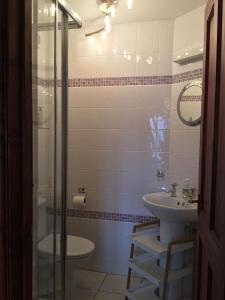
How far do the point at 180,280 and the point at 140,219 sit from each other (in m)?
0.67

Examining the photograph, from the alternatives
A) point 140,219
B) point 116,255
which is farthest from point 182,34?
point 116,255

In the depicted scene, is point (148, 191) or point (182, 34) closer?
point (182, 34)

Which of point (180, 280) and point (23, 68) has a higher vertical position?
point (23, 68)

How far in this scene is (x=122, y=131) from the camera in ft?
8.79

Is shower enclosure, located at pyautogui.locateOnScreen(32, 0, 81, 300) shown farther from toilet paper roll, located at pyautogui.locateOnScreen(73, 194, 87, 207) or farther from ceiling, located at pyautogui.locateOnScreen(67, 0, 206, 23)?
toilet paper roll, located at pyautogui.locateOnScreen(73, 194, 87, 207)

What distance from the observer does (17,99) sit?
920mm

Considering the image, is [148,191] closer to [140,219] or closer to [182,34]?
[140,219]

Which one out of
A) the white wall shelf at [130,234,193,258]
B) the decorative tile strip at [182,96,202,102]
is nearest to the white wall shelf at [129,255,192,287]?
the white wall shelf at [130,234,193,258]

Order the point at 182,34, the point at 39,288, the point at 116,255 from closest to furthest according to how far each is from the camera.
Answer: the point at 39,288, the point at 182,34, the point at 116,255

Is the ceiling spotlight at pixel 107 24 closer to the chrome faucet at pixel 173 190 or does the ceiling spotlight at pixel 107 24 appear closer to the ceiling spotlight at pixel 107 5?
the ceiling spotlight at pixel 107 5

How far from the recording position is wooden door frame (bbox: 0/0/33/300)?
0.89 m

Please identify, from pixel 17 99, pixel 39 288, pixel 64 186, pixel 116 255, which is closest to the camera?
pixel 17 99

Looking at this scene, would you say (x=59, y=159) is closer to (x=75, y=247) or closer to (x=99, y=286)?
(x=75, y=247)

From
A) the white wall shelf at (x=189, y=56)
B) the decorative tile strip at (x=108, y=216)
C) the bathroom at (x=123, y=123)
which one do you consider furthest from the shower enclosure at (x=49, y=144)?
the decorative tile strip at (x=108, y=216)
